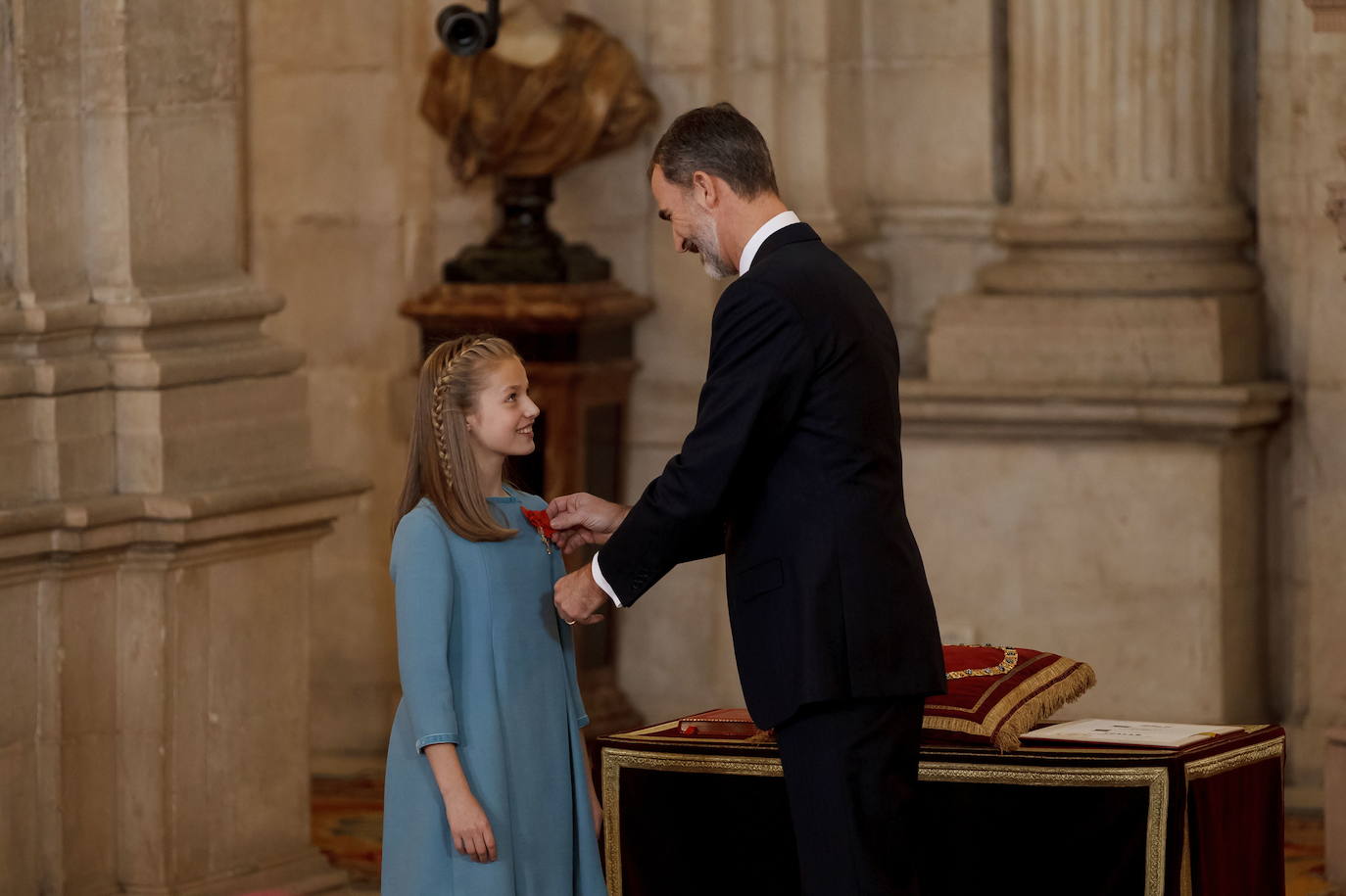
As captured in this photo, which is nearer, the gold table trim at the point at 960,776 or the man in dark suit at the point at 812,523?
the man in dark suit at the point at 812,523

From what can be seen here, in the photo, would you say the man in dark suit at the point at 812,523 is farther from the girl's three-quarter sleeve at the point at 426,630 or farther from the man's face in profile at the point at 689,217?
the girl's three-quarter sleeve at the point at 426,630

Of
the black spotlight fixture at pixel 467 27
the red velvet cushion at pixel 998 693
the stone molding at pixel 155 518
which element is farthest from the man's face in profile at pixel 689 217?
the black spotlight fixture at pixel 467 27

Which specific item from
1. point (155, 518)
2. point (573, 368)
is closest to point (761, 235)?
point (155, 518)

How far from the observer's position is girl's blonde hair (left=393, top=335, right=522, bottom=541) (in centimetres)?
452

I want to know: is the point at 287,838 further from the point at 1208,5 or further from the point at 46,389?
the point at 1208,5

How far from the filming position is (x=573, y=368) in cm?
817

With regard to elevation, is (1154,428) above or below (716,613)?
above

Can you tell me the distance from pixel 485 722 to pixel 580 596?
0.29 m

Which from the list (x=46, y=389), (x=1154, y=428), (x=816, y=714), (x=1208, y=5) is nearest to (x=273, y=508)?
(x=46, y=389)

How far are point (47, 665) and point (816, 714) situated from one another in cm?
237

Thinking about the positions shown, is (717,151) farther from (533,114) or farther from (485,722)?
(533,114)

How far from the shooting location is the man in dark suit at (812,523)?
4246 mm

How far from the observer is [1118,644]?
7.96 meters

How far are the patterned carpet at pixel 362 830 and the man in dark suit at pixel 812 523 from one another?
2.62m
